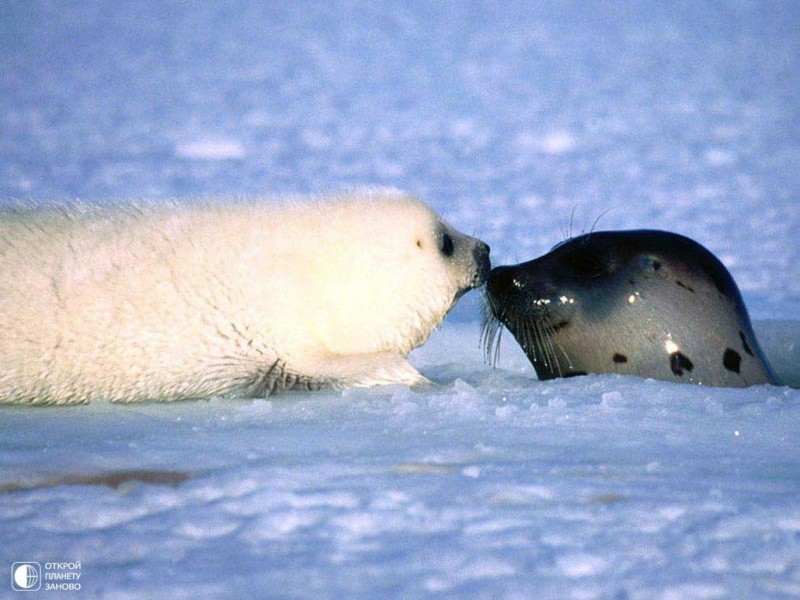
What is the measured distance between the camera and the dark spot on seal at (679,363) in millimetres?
3959

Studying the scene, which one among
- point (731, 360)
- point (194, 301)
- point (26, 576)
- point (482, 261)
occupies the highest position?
point (482, 261)

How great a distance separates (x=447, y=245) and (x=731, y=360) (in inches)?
55.3

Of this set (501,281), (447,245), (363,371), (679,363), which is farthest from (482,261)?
(363,371)

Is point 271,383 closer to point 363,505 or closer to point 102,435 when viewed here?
point 102,435

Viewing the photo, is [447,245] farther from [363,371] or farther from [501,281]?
[363,371]

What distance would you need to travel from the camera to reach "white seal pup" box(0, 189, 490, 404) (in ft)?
11.0

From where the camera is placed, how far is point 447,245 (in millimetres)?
4262

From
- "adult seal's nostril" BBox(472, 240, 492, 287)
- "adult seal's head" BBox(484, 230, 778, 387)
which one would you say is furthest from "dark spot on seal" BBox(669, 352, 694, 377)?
"adult seal's nostril" BBox(472, 240, 492, 287)

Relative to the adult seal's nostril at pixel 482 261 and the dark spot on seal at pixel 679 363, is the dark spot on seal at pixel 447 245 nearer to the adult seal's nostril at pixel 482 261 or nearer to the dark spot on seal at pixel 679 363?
the adult seal's nostril at pixel 482 261

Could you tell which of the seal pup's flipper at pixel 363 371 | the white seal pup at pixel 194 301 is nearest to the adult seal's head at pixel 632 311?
the white seal pup at pixel 194 301

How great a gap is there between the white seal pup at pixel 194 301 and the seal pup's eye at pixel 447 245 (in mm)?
329

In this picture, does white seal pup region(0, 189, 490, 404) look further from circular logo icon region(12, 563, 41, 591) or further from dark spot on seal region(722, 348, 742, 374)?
circular logo icon region(12, 563, 41, 591)

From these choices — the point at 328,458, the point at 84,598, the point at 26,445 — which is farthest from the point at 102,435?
the point at 84,598

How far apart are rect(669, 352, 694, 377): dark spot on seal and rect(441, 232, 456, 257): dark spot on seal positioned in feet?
3.68
